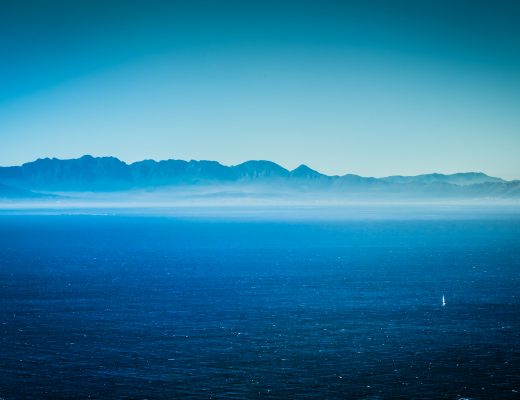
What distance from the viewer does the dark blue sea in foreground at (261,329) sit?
45.7 metres

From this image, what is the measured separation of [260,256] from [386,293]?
173ft

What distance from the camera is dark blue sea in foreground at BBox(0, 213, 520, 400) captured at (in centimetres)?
4569

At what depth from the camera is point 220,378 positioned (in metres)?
46.8

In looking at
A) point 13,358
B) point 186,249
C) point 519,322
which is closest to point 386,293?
point 519,322

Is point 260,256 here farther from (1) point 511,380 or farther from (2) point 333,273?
(1) point 511,380

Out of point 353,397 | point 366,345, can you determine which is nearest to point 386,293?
point 366,345

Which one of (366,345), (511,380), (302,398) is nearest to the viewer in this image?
(302,398)

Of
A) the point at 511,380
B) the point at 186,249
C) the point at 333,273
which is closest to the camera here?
the point at 511,380

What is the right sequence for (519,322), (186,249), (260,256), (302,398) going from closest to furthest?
1. (302,398)
2. (519,322)
3. (260,256)
4. (186,249)

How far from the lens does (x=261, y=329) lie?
60.9m

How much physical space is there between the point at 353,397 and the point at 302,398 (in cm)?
381

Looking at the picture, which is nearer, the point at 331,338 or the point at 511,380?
the point at 511,380

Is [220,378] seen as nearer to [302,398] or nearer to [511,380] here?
[302,398]

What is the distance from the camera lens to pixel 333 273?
333 ft
